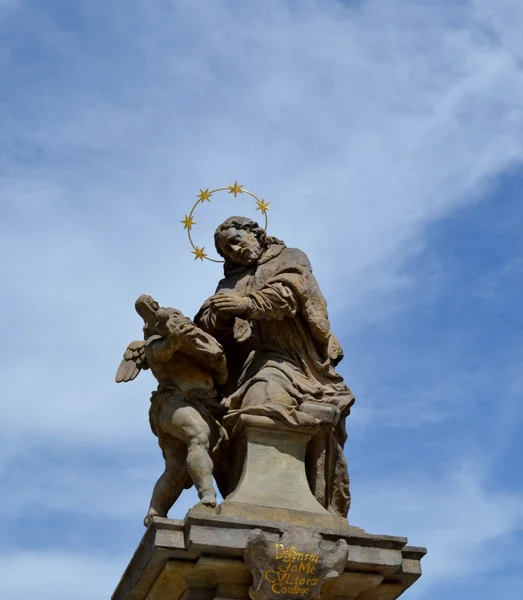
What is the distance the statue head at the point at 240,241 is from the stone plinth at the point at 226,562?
255 cm

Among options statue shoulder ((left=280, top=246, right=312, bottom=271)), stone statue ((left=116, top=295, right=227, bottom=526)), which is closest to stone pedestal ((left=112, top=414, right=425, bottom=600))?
stone statue ((left=116, top=295, right=227, bottom=526))

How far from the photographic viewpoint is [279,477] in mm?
8188

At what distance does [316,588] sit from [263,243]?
10.3 feet

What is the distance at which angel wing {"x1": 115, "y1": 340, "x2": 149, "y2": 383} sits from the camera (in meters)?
8.66

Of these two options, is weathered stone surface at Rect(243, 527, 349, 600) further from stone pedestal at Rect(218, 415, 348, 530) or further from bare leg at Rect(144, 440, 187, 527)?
bare leg at Rect(144, 440, 187, 527)

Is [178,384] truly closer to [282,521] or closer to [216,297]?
[216,297]

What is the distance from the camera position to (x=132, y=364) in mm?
8695

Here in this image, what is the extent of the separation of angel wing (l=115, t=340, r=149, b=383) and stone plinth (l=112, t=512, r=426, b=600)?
1.43 metres

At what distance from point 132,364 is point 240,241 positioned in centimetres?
143

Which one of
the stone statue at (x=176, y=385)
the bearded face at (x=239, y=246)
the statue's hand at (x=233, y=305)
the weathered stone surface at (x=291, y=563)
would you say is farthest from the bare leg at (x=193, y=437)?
the bearded face at (x=239, y=246)

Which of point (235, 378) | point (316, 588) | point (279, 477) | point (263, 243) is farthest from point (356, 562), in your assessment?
point (263, 243)

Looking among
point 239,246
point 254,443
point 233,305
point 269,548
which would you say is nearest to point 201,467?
point 254,443

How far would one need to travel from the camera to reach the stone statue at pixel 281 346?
8.47 m

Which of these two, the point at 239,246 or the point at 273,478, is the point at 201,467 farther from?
the point at 239,246
